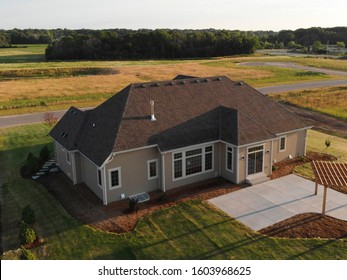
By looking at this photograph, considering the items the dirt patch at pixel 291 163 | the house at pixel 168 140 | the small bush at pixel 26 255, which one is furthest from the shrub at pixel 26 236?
the dirt patch at pixel 291 163

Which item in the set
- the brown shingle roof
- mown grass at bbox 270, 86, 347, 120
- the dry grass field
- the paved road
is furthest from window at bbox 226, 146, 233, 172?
the dry grass field

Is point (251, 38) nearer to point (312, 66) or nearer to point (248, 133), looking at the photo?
point (312, 66)

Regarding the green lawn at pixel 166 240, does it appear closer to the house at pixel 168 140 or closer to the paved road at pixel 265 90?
the house at pixel 168 140

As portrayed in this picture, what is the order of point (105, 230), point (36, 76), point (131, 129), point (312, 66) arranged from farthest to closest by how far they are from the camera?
1. point (312, 66)
2. point (36, 76)
3. point (131, 129)
4. point (105, 230)

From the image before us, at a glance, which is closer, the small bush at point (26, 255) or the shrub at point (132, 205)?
the small bush at point (26, 255)

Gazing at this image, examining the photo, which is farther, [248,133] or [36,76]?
[36,76]

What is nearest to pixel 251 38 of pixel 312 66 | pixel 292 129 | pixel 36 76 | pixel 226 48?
pixel 226 48

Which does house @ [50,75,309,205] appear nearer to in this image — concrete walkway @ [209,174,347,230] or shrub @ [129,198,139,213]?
shrub @ [129,198,139,213]
